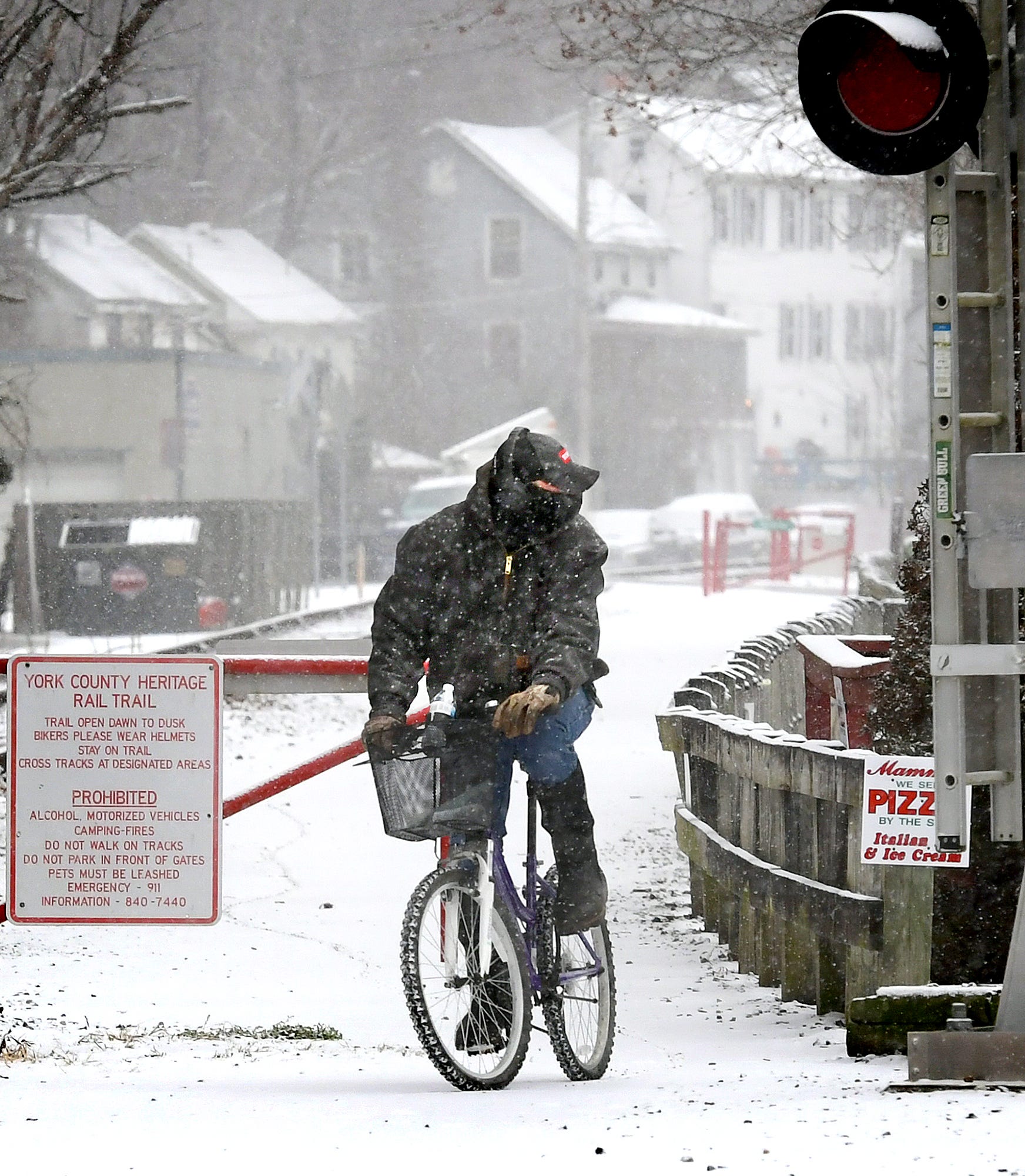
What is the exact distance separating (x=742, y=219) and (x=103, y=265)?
2670cm

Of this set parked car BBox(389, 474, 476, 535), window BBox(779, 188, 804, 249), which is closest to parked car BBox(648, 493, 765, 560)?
parked car BBox(389, 474, 476, 535)

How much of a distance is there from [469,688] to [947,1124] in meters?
1.74

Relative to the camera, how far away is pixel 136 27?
9.16 metres

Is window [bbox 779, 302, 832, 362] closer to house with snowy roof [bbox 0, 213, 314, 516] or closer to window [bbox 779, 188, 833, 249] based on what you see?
window [bbox 779, 188, 833, 249]

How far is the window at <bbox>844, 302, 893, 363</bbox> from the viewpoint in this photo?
77.2 meters

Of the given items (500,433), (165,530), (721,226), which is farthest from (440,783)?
(721,226)

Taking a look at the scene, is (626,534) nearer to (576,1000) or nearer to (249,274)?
(249,274)

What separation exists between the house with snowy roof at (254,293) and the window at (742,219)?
15.4m

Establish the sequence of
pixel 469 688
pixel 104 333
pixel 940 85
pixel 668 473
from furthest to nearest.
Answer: pixel 668 473 < pixel 104 333 < pixel 469 688 < pixel 940 85

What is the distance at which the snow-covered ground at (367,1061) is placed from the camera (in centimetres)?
438

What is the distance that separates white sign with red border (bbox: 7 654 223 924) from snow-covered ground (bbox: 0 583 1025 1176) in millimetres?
479

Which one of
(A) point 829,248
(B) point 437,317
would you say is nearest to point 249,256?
(B) point 437,317

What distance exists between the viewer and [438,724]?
17.6ft

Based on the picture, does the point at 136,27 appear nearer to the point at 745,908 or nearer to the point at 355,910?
the point at 355,910
